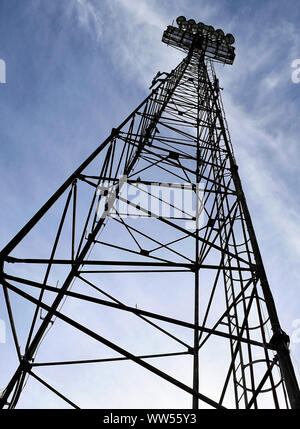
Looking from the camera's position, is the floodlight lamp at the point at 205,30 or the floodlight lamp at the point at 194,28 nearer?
the floodlight lamp at the point at 205,30

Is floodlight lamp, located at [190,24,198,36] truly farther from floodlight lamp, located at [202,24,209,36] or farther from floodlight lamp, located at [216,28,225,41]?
floodlight lamp, located at [216,28,225,41]

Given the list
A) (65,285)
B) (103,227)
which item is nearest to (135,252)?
(103,227)

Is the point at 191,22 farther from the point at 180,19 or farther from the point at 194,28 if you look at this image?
the point at 180,19

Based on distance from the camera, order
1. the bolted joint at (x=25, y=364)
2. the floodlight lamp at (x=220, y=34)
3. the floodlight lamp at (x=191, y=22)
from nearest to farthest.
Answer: the bolted joint at (x=25, y=364) < the floodlight lamp at (x=220, y=34) < the floodlight lamp at (x=191, y=22)

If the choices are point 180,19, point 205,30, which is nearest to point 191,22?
point 180,19

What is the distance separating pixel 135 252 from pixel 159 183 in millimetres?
1863

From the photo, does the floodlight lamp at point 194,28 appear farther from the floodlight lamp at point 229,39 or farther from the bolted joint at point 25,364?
the bolted joint at point 25,364

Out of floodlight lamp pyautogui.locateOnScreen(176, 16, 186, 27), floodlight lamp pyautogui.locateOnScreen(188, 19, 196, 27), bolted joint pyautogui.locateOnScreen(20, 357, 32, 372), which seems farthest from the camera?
floodlight lamp pyautogui.locateOnScreen(188, 19, 196, 27)

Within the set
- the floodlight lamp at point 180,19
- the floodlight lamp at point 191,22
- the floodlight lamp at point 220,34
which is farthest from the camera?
the floodlight lamp at point 191,22

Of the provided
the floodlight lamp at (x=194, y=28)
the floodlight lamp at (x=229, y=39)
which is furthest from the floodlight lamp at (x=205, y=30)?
the floodlight lamp at (x=229, y=39)

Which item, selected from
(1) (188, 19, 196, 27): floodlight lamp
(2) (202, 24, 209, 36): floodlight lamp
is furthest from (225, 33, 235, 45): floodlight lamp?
(1) (188, 19, 196, 27): floodlight lamp

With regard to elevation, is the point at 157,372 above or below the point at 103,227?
below
